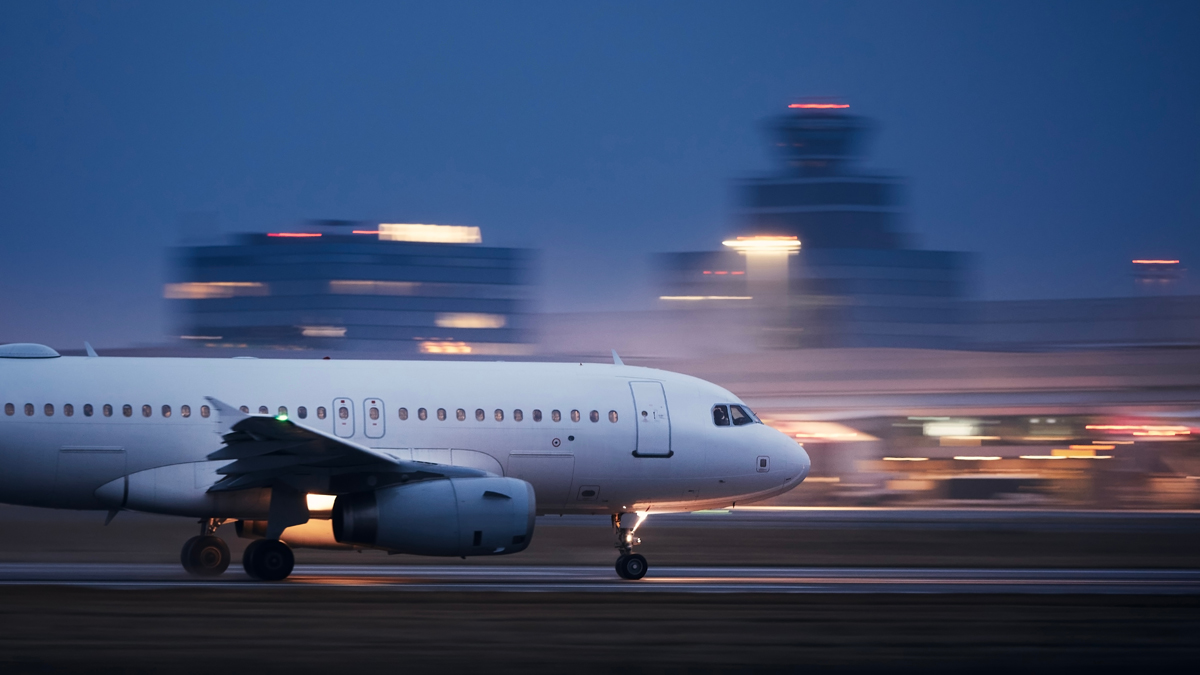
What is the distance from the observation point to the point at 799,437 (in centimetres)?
4978

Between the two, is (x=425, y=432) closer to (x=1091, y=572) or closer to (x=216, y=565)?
(x=216, y=565)

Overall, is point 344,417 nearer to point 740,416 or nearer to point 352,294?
point 740,416

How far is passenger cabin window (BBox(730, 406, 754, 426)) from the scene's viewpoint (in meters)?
19.4

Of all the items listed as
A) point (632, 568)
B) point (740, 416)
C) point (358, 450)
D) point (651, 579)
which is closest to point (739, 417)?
point (740, 416)

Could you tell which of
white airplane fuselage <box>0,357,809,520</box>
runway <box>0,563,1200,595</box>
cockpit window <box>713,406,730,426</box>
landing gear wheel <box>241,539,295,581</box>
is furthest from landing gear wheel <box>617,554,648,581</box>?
landing gear wheel <box>241,539,295,581</box>

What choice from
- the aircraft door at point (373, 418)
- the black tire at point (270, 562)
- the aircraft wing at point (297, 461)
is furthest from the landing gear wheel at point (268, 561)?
the aircraft door at point (373, 418)

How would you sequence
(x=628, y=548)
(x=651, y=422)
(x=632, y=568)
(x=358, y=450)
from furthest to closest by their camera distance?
(x=651, y=422), (x=628, y=548), (x=632, y=568), (x=358, y=450)

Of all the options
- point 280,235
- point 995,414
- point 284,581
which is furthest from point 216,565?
point 280,235

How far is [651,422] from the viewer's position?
61.6ft

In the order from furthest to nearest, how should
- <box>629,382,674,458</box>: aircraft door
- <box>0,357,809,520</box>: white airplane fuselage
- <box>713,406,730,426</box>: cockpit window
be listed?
<box>713,406,730,426</box>: cockpit window → <box>629,382,674,458</box>: aircraft door → <box>0,357,809,520</box>: white airplane fuselage

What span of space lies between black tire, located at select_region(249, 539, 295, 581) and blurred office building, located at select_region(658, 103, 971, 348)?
80.9 m

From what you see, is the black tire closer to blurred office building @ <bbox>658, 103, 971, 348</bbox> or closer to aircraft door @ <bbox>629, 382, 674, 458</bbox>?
aircraft door @ <bbox>629, 382, 674, 458</bbox>

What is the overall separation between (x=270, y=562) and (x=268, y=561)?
3 cm

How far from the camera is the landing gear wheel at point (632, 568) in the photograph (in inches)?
706
